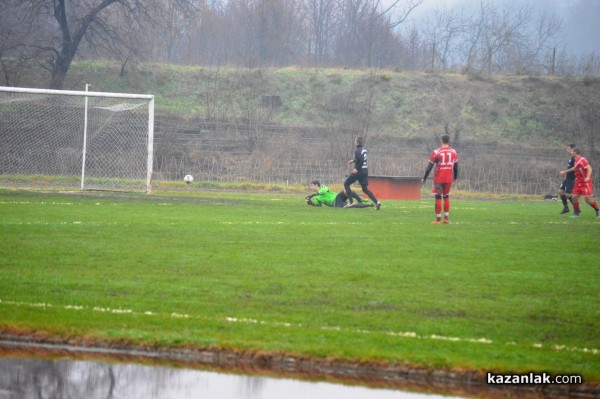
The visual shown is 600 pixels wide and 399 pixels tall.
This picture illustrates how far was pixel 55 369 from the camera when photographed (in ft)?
25.0

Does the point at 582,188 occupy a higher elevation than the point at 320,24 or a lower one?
lower

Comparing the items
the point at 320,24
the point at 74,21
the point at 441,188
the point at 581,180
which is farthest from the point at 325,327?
the point at 320,24

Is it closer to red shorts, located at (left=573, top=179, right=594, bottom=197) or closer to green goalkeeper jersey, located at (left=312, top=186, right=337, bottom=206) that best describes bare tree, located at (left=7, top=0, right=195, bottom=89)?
green goalkeeper jersey, located at (left=312, top=186, right=337, bottom=206)

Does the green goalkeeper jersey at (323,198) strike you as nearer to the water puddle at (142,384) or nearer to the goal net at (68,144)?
the goal net at (68,144)

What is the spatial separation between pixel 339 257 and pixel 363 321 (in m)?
5.14

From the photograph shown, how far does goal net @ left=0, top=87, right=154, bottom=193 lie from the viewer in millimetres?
32625

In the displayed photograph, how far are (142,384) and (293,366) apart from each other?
1415 mm

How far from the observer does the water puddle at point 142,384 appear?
698 centimetres

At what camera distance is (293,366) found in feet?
26.5

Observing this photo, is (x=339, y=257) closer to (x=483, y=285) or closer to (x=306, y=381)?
(x=483, y=285)

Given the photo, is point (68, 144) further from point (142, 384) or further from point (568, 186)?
point (142, 384)

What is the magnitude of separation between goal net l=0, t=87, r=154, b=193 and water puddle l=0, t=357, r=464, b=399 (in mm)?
24306

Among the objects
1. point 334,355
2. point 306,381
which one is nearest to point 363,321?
point 334,355

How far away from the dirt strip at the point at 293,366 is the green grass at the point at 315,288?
129mm
